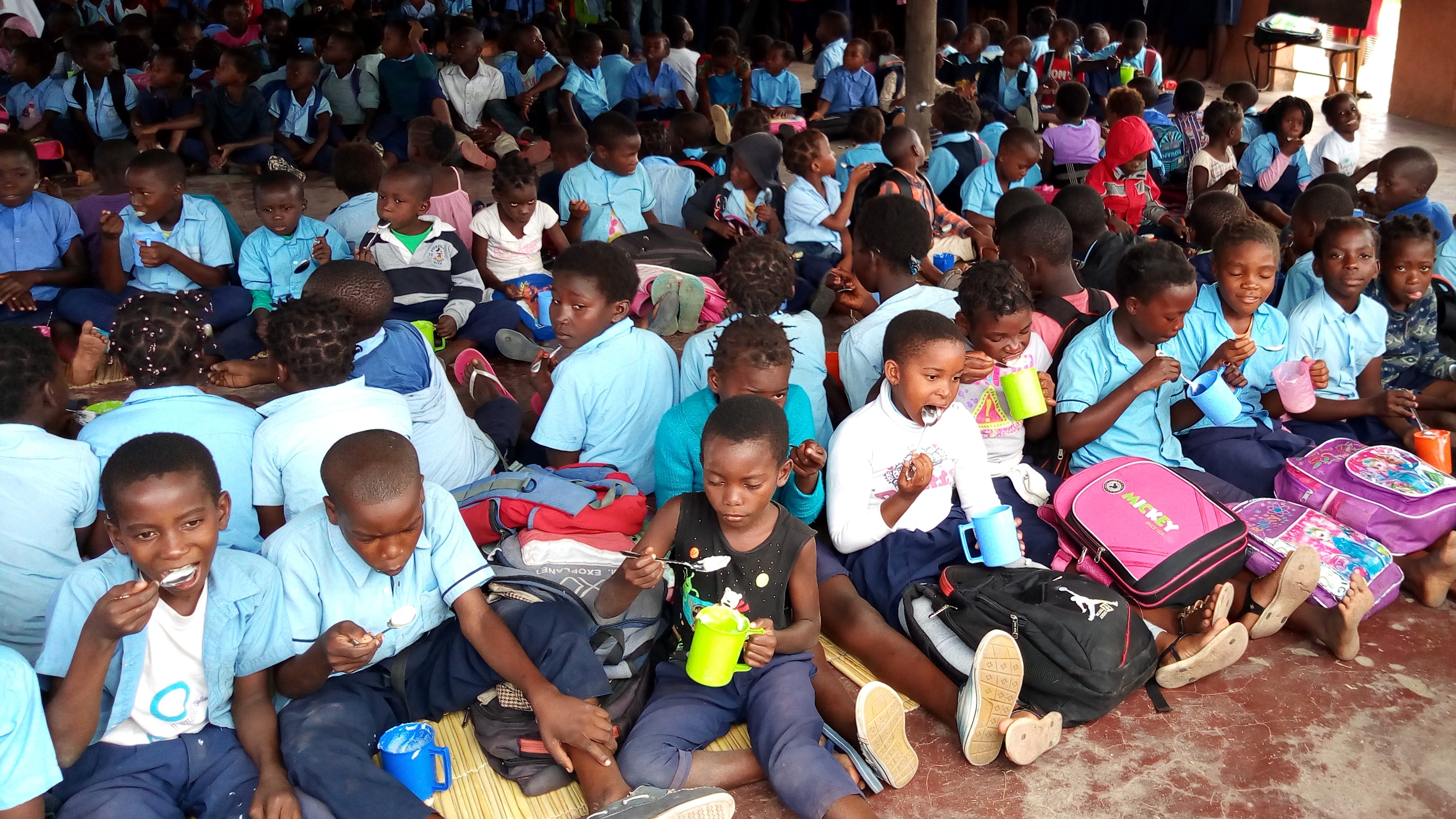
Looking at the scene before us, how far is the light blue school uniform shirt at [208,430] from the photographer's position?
96.6 inches

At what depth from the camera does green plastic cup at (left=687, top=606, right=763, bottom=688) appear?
2057 mm

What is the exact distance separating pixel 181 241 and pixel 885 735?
3353 mm

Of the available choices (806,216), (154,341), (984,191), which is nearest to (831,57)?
(984,191)

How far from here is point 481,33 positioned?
24.5ft

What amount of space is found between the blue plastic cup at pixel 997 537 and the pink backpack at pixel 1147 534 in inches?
9.0

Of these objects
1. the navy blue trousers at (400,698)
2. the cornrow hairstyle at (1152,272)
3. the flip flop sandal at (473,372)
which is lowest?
the navy blue trousers at (400,698)

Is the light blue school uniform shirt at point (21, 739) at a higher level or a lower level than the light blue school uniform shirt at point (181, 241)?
lower

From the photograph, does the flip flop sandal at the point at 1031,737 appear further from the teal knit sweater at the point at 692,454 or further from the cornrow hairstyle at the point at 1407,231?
the cornrow hairstyle at the point at 1407,231

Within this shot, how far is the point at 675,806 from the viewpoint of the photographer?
1938mm

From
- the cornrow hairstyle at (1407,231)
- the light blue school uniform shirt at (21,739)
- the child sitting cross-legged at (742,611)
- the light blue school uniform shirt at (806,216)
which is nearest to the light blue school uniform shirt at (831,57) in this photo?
the light blue school uniform shirt at (806,216)

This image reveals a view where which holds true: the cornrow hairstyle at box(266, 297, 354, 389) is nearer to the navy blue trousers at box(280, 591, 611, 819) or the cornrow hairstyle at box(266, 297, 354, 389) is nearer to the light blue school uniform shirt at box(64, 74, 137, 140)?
the navy blue trousers at box(280, 591, 611, 819)

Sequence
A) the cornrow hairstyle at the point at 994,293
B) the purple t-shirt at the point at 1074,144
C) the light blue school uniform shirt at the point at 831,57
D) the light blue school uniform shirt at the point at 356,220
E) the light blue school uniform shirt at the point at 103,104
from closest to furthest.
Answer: the cornrow hairstyle at the point at 994,293 < the light blue school uniform shirt at the point at 356,220 < the purple t-shirt at the point at 1074,144 < the light blue school uniform shirt at the point at 103,104 < the light blue school uniform shirt at the point at 831,57

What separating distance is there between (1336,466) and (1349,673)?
2.07ft

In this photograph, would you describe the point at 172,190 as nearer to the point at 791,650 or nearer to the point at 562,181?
the point at 562,181
